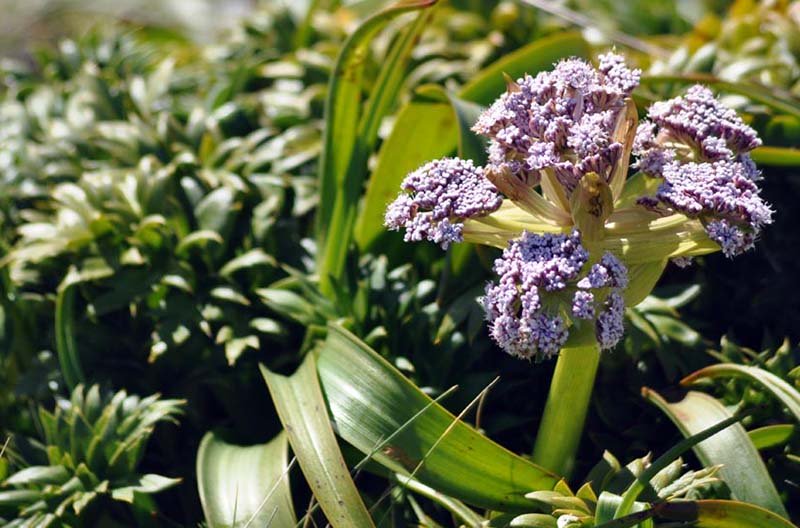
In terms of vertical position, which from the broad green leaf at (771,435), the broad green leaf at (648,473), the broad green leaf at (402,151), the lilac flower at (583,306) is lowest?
the broad green leaf at (771,435)

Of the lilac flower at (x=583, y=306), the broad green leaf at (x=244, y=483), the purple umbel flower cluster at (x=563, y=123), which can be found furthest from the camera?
the broad green leaf at (x=244, y=483)

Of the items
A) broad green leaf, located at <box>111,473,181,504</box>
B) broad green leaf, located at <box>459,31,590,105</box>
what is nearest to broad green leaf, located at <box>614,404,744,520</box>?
broad green leaf, located at <box>111,473,181,504</box>

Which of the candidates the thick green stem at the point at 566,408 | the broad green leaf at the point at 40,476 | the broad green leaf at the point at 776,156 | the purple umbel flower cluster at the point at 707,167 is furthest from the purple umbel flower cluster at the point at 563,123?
the broad green leaf at the point at 40,476

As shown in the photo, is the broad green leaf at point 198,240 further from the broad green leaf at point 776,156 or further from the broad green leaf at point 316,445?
the broad green leaf at point 776,156

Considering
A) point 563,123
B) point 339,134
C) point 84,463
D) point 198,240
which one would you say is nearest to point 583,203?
point 563,123

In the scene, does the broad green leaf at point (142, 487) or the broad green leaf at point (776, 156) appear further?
the broad green leaf at point (776, 156)

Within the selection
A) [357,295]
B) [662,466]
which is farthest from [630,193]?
[357,295]
